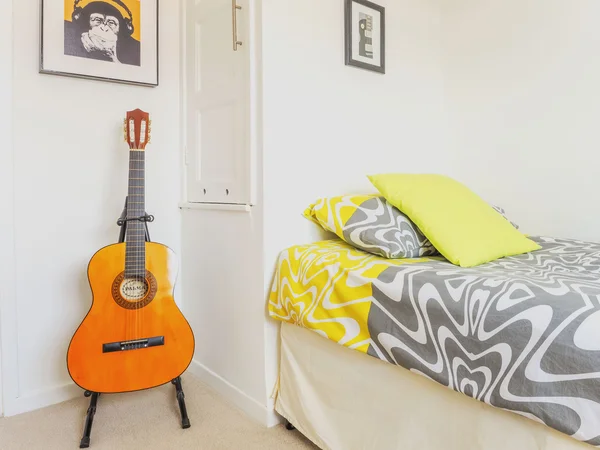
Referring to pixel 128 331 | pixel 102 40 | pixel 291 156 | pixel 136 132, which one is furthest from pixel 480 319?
pixel 102 40

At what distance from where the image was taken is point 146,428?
1.59 m

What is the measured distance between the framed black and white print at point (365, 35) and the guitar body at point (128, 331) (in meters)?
1.18

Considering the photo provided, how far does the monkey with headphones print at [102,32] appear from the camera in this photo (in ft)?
5.87

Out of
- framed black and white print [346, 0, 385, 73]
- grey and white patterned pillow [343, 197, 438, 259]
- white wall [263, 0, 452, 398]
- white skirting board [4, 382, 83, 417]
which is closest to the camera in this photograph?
grey and white patterned pillow [343, 197, 438, 259]

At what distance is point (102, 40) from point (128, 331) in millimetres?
1270

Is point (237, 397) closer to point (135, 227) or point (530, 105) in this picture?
point (135, 227)

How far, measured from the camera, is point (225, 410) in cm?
173

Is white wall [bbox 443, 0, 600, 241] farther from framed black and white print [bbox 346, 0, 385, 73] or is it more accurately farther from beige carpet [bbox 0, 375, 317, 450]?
beige carpet [bbox 0, 375, 317, 450]

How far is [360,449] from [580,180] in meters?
1.43

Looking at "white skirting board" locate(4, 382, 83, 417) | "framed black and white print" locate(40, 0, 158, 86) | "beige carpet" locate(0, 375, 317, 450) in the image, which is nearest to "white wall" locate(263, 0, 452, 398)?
"beige carpet" locate(0, 375, 317, 450)

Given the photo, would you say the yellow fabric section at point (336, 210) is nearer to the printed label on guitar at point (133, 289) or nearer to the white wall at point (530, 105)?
the printed label on guitar at point (133, 289)

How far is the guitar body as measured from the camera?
1507 mm

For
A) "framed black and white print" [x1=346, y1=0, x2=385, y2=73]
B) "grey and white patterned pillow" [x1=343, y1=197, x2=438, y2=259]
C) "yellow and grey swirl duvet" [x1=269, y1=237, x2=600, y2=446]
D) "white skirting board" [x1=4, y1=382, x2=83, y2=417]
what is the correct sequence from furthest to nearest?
"framed black and white print" [x1=346, y1=0, x2=385, y2=73] < "white skirting board" [x1=4, y1=382, x2=83, y2=417] < "grey and white patterned pillow" [x1=343, y1=197, x2=438, y2=259] < "yellow and grey swirl duvet" [x1=269, y1=237, x2=600, y2=446]

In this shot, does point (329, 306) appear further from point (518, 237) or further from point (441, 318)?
point (518, 237)
